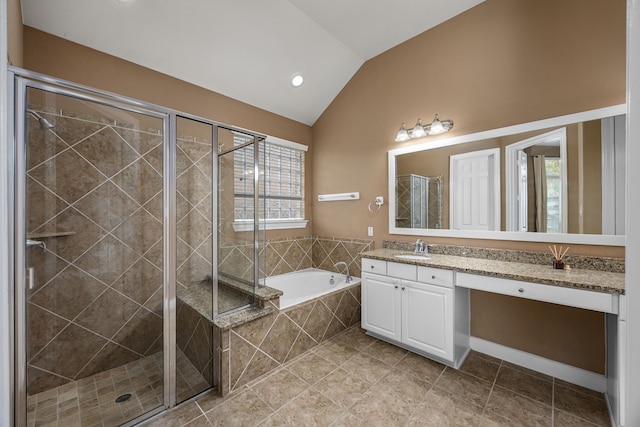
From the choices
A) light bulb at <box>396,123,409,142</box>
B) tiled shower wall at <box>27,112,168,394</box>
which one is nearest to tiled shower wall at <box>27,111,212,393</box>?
tiled shower wall at <box>27,112,168,394</box>

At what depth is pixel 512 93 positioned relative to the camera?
222 cm

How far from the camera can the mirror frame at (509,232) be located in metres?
1.86

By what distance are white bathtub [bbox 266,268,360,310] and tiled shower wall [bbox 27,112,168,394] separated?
1449mm

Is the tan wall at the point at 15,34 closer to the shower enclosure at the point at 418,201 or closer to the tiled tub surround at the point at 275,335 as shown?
the tiled tub surround at the point at 275,335

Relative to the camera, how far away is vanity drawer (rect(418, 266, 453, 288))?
2.08 metres

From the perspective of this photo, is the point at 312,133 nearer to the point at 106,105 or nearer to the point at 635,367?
the point at 106,105

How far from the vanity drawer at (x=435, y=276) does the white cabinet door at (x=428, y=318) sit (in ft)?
0.13

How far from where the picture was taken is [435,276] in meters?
2.14

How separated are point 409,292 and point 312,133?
→ 250 centimetres

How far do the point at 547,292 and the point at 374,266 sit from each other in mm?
1244

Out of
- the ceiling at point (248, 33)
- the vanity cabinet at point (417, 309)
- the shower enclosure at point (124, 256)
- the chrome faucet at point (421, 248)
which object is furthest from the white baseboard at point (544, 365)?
the ceiling at point (248, 33)

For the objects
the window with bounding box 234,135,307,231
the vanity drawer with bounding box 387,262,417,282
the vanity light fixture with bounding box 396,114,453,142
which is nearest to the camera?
the vanity drawer with bounding box 387,262,417,282

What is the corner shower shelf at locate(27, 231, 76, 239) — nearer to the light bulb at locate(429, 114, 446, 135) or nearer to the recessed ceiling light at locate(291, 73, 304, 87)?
the recessed ceiling light at locate(291, 73, 304, 87)

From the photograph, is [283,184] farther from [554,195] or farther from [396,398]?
[554,195]
